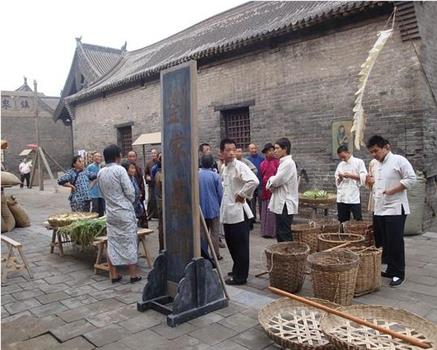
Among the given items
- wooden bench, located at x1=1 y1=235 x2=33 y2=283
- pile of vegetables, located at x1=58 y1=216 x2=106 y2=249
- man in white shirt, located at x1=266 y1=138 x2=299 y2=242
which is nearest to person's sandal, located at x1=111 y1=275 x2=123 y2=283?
pile of vegetables, located at x1=58 y1=216 x2=106 y2=249

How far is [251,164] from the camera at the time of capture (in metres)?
7.91

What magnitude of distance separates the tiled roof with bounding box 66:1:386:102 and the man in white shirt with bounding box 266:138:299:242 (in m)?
4.12

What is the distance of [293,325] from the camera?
352cm

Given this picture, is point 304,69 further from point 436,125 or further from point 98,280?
point 98,280

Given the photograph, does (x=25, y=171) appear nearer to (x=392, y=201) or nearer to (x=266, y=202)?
(x=266, y=202)

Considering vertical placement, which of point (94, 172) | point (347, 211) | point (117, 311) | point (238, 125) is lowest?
point (117, 311)

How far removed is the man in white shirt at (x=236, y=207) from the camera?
15.3 feet

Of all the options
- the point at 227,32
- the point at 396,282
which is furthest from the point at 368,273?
the point at 227,32

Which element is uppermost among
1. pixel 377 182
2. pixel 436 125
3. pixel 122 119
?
pixel 122 119

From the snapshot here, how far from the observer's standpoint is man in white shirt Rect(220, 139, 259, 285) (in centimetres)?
465

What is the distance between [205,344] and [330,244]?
2.16 metres

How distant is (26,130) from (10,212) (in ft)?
76.0

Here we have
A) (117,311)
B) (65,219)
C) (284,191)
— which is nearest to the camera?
(117,311)

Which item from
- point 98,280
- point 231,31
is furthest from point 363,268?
point 231,31
